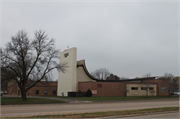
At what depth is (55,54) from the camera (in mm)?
30016

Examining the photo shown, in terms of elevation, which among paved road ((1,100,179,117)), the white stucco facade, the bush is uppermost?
the white stucco facade

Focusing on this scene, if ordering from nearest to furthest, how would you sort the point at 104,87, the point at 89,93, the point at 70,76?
the point at 89,93
the point at 104,87
the point at 70,76

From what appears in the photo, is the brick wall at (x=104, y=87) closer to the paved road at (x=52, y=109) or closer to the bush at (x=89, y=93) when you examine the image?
the bush at (x=89, y=93)

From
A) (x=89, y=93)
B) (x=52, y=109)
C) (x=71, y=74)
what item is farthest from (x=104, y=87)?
(x=52, y=109)

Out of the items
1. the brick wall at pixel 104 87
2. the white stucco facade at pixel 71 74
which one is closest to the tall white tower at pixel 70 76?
the white stucco facade at pixel 71 74

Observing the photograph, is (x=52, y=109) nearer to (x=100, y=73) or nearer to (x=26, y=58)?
(x=26, y=58)

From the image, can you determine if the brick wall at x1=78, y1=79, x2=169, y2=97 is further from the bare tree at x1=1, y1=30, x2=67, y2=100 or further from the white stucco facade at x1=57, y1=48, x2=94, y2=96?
the bare tree at x1=1, y1=30, x2=67, y2=100

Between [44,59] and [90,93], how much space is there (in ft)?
63.5

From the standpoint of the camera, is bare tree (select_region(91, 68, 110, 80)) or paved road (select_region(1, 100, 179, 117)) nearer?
paved road (select_region(1, 100, 179, 117))

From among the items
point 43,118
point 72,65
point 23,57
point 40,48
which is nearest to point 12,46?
point 23,57

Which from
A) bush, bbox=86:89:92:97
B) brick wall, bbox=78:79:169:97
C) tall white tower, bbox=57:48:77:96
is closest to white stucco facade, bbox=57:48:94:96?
tall white tower, bbox=57:48:77:96

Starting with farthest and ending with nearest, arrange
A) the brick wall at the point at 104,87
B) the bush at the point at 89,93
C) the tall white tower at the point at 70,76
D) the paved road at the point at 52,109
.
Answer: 1. the tall white tower at the point at 70,76
2. the brick wall at the point at 104,87
3. the bush at the point at 89,93
4. the paved road at the point at 52,109

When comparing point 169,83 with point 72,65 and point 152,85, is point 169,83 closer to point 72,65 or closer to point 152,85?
point 152,85

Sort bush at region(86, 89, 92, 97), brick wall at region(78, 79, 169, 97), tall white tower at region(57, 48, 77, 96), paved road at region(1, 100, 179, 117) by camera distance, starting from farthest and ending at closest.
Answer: tall white tower at region(57, 48, 77, 96), brick wall at region(78, 79, 169, 97), bush at region(86, 89, 92, 97), paved road at region(1, 100, 179, 117)
